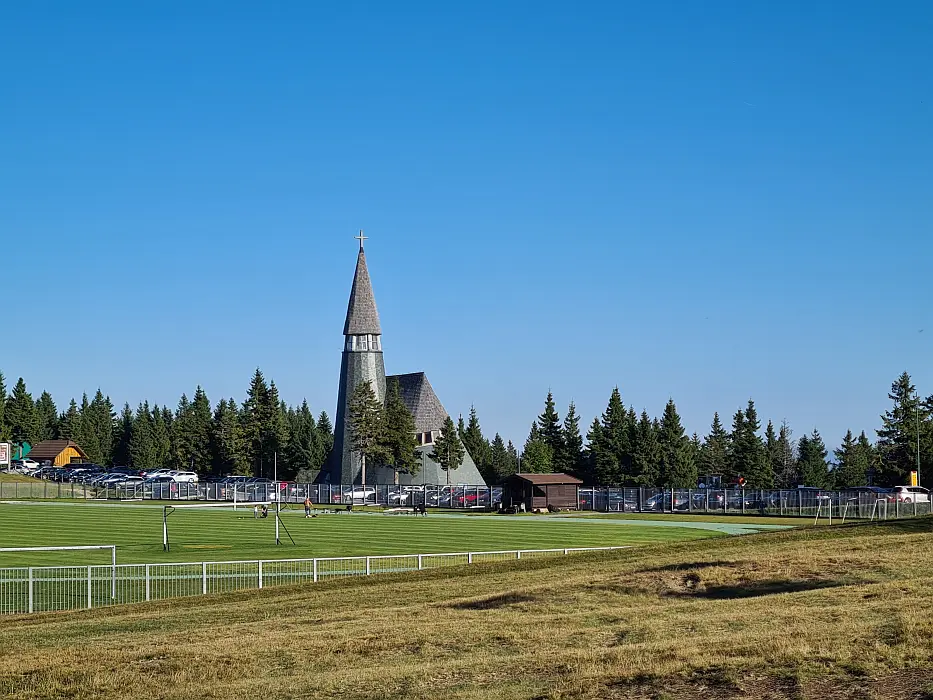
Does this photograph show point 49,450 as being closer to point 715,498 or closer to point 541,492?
point 541,492

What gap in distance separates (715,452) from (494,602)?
128m

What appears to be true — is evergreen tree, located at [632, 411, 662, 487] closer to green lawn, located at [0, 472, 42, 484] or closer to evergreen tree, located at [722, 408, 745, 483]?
evergreen tree, located at [722, 408, 745, 483]

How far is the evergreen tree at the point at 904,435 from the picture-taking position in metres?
93.2

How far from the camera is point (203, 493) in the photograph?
10369cm

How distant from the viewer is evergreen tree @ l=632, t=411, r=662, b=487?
112m

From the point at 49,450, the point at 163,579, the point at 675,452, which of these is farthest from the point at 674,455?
the point at 49,450

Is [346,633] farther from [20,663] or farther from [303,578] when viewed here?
[303,578]

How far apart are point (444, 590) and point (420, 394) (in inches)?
4009

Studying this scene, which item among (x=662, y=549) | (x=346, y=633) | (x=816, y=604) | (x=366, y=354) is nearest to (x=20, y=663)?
(x=346, y=633)

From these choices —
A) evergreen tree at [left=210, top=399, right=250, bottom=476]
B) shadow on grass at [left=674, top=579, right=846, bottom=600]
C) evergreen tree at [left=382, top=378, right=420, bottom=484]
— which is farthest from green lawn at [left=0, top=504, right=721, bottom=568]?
evergreen tree at [left=210, top=399, right=250, bottom=476]

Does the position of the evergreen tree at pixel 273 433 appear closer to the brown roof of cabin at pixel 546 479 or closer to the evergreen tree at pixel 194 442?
the evergreen tree at pixel 194 442

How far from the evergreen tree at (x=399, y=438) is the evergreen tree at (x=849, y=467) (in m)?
45.6

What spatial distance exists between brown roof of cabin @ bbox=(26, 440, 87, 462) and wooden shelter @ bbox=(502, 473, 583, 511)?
105m

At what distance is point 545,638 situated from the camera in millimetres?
16359
